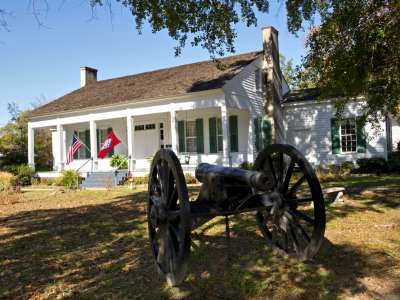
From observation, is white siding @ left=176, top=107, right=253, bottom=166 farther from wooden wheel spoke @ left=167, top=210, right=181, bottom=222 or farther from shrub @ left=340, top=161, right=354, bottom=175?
wooden wheel spoke @ left=167, top=210, right=181, bottom=222

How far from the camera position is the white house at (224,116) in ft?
61.9

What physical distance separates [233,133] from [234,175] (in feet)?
54.2

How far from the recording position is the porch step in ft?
61.7

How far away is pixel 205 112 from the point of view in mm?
20953

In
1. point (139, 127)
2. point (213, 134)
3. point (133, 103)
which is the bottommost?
point (213, 134)

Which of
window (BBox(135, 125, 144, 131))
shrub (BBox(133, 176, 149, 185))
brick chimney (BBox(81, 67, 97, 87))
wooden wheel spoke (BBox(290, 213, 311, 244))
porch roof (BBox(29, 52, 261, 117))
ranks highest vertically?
brick chimney (BBox(81, 67, 97, 87))

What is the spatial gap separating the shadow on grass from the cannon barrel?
1134mm

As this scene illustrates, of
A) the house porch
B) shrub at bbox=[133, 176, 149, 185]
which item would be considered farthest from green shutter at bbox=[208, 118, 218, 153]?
shrub at bbox=[133, 176, 149, 185]

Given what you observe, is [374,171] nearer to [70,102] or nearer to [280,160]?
[280,160]

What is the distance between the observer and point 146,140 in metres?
23.0

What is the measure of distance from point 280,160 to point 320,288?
4.76 feet

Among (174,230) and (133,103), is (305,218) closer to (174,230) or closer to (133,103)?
(174,230)

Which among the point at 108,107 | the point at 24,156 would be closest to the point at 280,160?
the point at 108,107

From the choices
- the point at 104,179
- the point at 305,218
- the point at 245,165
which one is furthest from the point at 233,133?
the point at 305,218
